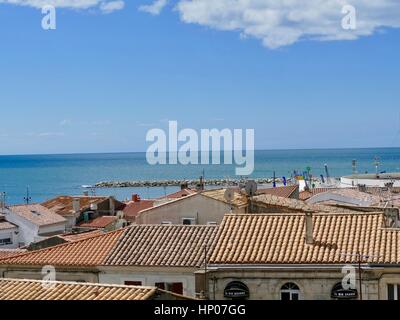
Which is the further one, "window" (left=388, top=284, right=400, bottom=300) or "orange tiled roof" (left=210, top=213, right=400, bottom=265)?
"orange tiled roof" (left=210, top=213, right=400, bottom=265)

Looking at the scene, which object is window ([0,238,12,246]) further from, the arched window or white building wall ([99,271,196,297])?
the arched window

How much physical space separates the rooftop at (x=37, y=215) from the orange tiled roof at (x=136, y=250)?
71.8 feet

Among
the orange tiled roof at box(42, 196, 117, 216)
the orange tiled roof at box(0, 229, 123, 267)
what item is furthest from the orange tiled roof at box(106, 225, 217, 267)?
the orange tiled roof at box(42, 196, 117, 216)

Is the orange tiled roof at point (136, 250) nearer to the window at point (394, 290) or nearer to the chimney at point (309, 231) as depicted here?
the chimney at point (309, 231)

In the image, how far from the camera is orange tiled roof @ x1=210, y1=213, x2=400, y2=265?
65.1ft

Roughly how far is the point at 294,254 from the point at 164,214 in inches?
387

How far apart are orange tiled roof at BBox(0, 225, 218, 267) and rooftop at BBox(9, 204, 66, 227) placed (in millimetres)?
21885

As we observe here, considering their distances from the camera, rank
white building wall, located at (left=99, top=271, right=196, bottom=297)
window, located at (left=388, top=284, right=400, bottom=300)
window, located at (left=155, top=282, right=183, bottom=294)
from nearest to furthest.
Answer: window, located at (left=388, top=284, right=400, bottom=300)
white building wall, located at (left=99, top=271, right=196, bottom=297)
window, located at (left=155, top=282, right=183, bottom=294)

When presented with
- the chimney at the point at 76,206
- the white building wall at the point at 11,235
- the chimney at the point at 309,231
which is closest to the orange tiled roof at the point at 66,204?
the chimney at the point at 76,206

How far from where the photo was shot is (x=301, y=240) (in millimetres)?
21047

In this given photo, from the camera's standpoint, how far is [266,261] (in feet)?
65.5

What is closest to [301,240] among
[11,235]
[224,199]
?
[224,199]
